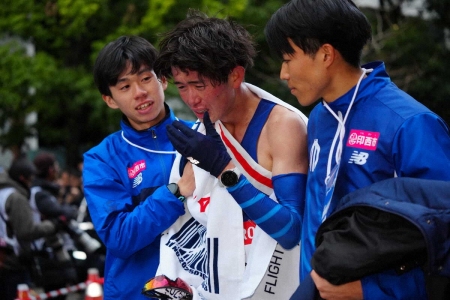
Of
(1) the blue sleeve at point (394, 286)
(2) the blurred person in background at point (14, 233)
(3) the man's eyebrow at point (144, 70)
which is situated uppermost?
(3) the man's eyebrow at point (144, 70)

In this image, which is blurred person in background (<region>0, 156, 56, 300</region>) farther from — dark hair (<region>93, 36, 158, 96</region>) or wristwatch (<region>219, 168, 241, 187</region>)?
wristwatch (<region>219, 168, 241, 187</region>)

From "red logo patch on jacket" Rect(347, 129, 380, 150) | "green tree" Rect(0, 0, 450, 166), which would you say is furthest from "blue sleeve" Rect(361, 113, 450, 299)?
"green tree" Rect(0, 0, 450, 166)

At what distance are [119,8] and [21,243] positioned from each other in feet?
30.4

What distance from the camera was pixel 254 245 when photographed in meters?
3.05

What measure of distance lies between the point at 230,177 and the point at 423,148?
0.79 metres

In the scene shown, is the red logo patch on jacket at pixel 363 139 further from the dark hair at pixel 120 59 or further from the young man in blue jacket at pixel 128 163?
the dark hair at pixel 120 59

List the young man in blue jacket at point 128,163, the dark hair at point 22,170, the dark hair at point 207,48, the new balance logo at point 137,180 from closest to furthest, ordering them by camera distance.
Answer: the dark hair at point 207,48 < the young man in blue jacket at point 128,163 < the new balance logo at point 137,180 < the dark hair at point 22,170

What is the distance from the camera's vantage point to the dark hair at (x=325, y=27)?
8.64 ft

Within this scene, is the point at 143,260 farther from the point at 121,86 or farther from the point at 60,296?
the point at 60,296

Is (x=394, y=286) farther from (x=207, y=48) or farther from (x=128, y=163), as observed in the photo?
(x=128, y=163)

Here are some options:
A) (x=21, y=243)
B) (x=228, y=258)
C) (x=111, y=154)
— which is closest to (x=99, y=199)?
(x=111, y=154)

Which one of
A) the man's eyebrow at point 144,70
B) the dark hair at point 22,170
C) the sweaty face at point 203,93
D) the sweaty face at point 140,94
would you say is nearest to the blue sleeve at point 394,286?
the sweaty face at point 203,93

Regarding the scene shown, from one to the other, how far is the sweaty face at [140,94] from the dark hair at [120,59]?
3 cm

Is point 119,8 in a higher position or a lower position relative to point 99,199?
lower
